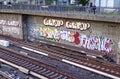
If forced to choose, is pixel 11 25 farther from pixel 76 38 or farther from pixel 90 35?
pixel 90 35

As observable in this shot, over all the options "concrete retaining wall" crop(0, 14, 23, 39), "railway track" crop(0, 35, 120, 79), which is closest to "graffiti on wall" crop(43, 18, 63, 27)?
"railway track" crop(0, 35, 120, 79)

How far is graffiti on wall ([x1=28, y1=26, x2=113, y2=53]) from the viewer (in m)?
18.8

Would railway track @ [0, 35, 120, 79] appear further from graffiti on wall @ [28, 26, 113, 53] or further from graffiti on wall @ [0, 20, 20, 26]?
graffiti on wall @ [0, 20, 20, 26]

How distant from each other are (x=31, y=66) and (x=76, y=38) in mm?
5789

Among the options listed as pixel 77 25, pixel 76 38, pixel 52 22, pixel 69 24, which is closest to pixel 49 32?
pixel 52 22

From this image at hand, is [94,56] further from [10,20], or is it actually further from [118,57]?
[10,20]

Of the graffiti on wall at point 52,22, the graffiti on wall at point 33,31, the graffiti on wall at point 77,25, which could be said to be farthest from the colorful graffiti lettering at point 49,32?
the graffiti on wall at point 77,25

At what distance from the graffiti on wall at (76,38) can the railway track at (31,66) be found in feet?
15.4

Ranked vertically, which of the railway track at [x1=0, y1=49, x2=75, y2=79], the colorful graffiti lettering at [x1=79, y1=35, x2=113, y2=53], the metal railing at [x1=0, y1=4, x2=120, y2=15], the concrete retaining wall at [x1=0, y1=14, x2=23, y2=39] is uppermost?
the metal railing at [x1=0, y1=4, x2=120, y2=15]

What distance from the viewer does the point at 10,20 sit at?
28547 mm

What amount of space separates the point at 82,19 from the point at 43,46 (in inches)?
213

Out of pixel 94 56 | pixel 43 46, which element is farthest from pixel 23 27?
pixel 94 56

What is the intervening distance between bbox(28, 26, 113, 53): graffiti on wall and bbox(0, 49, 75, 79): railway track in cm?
469

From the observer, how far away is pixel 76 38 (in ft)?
69.1
